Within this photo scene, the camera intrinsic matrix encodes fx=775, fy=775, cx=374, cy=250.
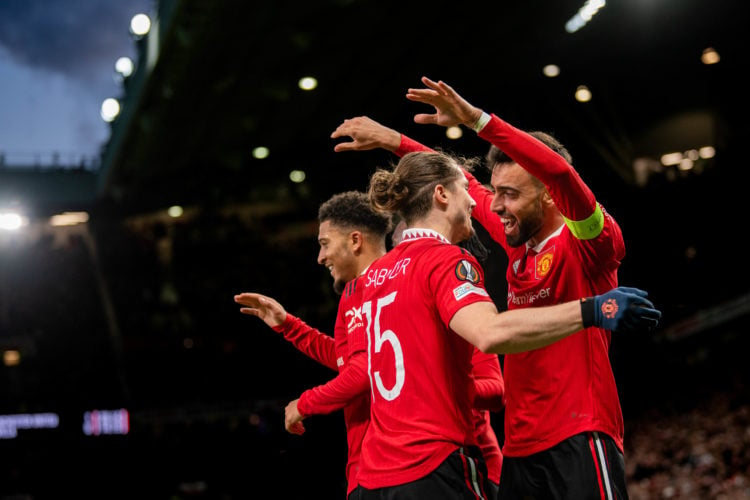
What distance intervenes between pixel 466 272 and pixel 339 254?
4.77 ft

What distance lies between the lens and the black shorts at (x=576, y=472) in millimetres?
2652

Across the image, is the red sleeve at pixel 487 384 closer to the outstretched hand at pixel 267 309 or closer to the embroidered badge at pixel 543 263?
the embroidered badge at pixel 543 263

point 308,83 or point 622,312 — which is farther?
point 308,83

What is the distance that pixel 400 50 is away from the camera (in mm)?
13164

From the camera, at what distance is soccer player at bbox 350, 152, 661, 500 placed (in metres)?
2.34

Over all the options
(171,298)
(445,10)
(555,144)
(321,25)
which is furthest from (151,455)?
(555,144)

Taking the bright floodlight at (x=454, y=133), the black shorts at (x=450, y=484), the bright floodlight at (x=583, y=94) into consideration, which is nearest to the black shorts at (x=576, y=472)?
the black shorts at (x=450, y=484)

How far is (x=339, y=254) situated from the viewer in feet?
12.5

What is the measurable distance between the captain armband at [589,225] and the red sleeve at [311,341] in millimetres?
1531

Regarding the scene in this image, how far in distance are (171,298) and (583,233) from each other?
16.5 meters

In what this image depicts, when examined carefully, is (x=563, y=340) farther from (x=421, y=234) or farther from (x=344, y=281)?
(x=344, y=281)

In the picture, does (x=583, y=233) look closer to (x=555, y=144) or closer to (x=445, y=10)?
(x=555, y=144)

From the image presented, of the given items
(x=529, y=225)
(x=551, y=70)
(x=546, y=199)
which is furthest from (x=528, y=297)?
(x=551, y=70)

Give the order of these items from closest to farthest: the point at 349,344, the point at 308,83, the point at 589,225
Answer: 1. the point at 589,225
2. the point at 349,344
3. the point at 308,83
